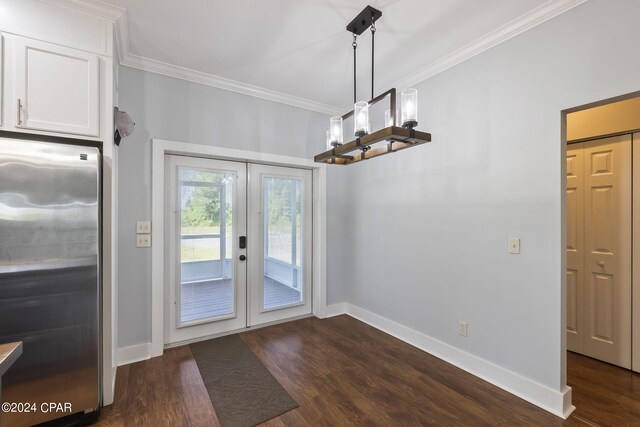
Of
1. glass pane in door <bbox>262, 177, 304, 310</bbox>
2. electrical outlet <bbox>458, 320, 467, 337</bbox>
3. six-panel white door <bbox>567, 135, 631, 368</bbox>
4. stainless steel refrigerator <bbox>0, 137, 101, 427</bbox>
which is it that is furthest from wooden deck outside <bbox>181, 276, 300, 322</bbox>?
six-panel white door <bbox>567, 135, 631, 368</bbox>

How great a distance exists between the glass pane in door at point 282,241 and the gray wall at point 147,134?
2.00ft

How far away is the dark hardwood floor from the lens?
2.02 m

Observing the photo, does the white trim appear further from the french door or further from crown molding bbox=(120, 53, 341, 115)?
crown molding bbox=(120, 53, 341, 115)

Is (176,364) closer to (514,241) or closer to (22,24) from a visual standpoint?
(22,24)

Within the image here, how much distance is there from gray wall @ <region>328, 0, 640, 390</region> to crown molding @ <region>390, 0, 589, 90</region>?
0.18 feet

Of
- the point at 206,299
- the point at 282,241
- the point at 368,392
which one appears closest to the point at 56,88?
the point at 206,299

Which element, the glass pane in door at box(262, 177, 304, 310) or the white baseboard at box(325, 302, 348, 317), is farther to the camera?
the white baseboard at box(325, 302, 348, 317)

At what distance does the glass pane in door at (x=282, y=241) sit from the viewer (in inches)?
144

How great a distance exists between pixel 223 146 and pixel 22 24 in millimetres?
1659

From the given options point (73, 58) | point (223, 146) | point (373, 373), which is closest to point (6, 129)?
point (73, 58)

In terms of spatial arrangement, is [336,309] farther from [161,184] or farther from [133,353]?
[161,184]

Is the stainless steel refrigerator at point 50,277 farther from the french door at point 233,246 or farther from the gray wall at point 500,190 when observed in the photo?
the gray wall at point 500,190

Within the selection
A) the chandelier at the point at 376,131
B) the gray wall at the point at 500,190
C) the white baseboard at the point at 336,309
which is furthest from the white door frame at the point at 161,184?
the white baseboard at the point at 336,309

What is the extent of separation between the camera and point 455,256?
275 cm
